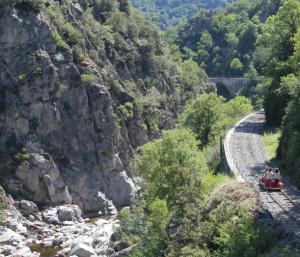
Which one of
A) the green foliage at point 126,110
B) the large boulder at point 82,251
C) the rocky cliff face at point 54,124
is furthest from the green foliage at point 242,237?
→ the green foliage at point 126,110

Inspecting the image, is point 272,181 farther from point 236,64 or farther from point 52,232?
point 236,64

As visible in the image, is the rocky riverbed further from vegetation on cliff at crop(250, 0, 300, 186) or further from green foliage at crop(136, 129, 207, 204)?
vegetation on cliff at crop(250, 0, 300, 186)

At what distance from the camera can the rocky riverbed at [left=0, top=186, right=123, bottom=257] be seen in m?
53.7

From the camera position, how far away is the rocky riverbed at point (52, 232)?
176 feet

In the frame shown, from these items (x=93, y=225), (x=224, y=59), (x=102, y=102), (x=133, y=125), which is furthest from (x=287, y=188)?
(x=224, y=59)

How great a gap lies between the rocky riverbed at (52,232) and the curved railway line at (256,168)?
13.4 m

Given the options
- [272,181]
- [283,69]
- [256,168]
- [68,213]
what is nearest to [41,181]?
[68,213]

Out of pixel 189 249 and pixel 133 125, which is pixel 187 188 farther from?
pixel 133 125

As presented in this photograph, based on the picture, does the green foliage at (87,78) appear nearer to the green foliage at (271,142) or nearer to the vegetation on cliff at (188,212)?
the green foliage at (271,142)

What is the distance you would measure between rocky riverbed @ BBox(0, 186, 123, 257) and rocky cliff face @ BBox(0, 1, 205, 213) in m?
2.92

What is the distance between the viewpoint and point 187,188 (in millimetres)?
39906

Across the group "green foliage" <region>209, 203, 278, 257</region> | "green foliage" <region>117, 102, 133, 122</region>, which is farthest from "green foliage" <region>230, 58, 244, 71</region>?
"green foliage" <region>209, 203, 278, 257</region>

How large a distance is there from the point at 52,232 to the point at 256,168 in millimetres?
25325

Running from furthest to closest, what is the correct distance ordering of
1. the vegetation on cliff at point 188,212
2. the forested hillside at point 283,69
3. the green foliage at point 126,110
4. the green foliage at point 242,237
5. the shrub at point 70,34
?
the green foliage at point 126,110 < the shrub at point 70,34 < the forested hillside at point 283,69 < the vegetation on cliff at point 188,212 < the green foliage at point 242,237
